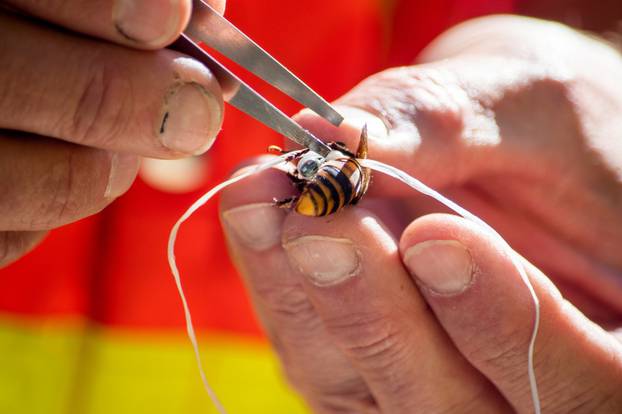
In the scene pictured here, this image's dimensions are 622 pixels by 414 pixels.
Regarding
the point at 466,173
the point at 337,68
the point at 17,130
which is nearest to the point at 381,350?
the point at 466,173

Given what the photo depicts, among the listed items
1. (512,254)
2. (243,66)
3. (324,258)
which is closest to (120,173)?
(243,66)

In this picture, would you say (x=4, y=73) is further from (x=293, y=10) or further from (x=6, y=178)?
(x=293, y=10)

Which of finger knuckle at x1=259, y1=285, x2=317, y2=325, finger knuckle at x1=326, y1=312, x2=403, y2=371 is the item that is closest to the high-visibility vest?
finger knuckle at x1=259, y1=285, x2=317, y2=325

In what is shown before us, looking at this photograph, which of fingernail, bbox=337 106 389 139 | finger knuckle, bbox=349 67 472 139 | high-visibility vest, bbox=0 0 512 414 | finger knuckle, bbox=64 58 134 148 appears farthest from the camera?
high-visibility vest, bbox=0 0 512 414

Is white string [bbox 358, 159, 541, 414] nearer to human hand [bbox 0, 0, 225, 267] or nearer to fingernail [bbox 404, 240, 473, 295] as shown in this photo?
fingernail [bbox 404, 240, 473, 295]

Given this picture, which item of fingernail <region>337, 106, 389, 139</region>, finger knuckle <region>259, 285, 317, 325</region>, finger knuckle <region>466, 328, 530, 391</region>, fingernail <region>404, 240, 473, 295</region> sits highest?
fingernail <region>337, 106, 389, 139</region>

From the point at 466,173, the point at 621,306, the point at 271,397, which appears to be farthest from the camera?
the point at 271,397
